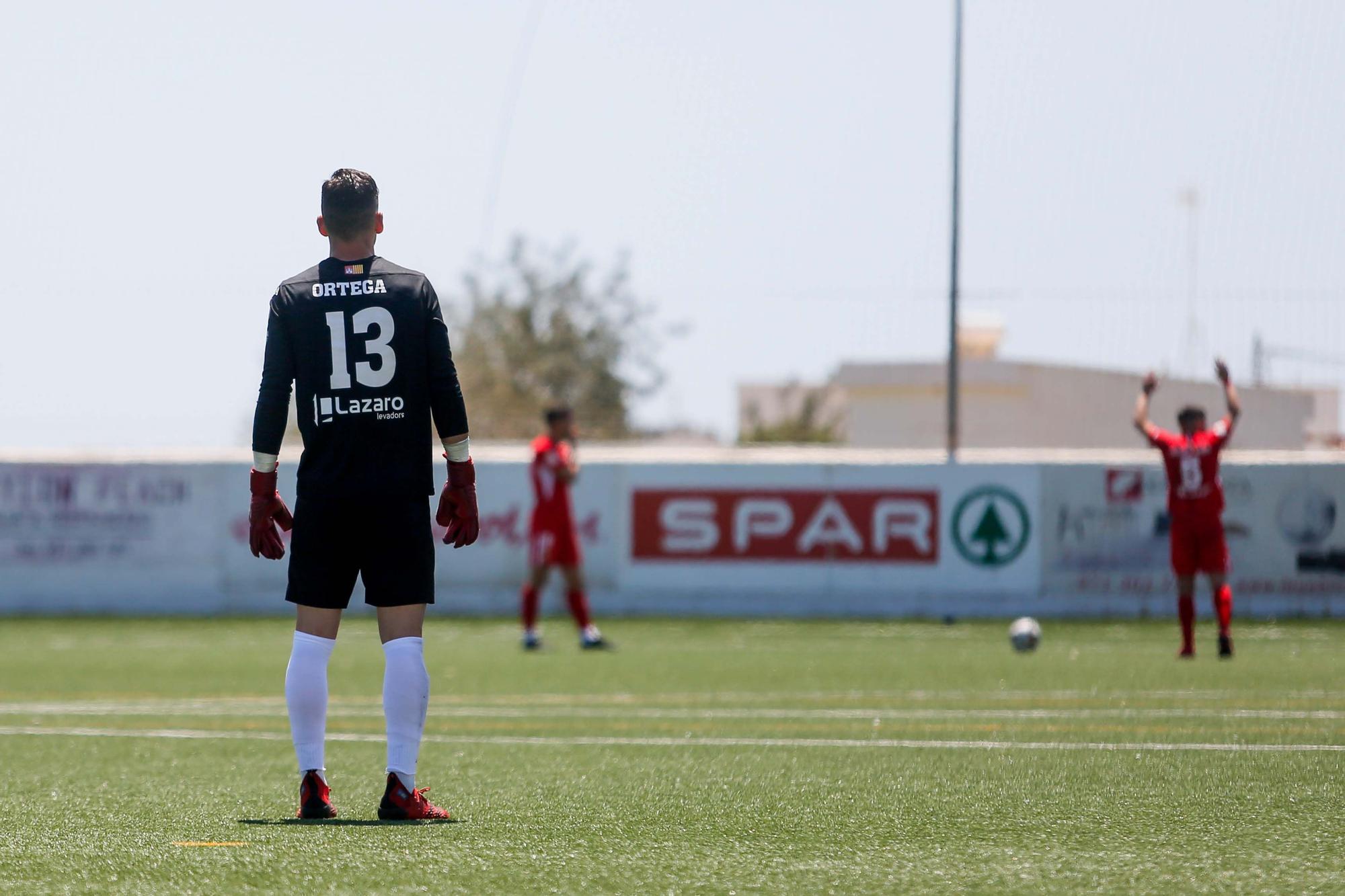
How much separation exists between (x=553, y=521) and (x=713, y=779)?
926 centimetres

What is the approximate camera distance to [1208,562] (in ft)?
46.3

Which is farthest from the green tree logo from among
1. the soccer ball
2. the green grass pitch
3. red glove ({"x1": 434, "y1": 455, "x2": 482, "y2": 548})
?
red glove ({"x1": 434, "y1": 455, "x2": 482, "y2": 548})

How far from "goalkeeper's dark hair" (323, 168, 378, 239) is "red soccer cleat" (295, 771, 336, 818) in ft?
5.32

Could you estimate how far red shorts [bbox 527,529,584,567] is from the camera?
1538 cm

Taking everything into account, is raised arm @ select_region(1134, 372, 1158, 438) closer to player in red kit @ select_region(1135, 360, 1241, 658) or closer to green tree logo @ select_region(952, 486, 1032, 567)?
player in red kit @ select_region(1135, 360, 1241, 658)

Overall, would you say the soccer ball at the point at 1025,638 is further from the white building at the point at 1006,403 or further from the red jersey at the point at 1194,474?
the white building at the point at 1006,403

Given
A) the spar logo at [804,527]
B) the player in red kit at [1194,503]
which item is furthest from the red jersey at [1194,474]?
the spar logo at [804,527]

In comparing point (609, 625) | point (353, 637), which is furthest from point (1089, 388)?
point (353, 637)

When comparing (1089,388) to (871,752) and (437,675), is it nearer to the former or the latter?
(437,675)

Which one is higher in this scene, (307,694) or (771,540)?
(307,694)

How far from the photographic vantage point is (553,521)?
1544 cm

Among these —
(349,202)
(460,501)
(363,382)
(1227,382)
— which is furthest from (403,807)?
(1227,382)

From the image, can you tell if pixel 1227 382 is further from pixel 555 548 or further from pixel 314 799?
pixel 314 799

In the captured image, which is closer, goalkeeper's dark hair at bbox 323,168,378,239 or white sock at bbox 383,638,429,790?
white sock at bbox 383,638,429,790
